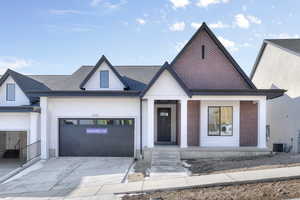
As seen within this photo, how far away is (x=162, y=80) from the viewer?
13.5 m

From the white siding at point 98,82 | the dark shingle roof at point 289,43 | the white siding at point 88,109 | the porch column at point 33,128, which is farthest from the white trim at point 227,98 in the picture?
the porch column at point 33,128

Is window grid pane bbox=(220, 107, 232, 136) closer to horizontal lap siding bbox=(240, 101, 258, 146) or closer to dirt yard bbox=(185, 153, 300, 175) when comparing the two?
horizontal lap siding bbox=(240, 101, 258, 146)

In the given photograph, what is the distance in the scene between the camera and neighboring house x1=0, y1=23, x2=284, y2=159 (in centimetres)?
1359

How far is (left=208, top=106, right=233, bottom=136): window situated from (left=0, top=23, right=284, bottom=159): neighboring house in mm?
58

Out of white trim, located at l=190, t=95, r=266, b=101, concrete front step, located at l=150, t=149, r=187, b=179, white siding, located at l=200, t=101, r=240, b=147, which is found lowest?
concrete front step, located at l=150, t=149, r=187, b=179

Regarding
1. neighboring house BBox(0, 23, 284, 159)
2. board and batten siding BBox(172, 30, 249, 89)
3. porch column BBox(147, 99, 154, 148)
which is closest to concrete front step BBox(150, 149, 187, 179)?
porch column BBox(147, 99, 154, 148)

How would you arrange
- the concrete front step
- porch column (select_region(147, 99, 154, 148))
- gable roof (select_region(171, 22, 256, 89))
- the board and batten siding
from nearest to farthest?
the concrete front step → porch column (select_region(147, 99, 154, 148)) → gable roof (select_region(171, 22, 256, 89)) → the board and batten siding

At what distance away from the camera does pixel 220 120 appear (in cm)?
1470

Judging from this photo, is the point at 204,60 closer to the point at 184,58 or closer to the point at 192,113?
the point at 184,58

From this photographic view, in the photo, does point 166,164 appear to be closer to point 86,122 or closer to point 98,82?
point 86,122

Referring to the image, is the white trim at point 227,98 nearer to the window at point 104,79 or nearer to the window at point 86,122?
the window at point 104,79

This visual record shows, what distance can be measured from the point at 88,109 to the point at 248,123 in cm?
988

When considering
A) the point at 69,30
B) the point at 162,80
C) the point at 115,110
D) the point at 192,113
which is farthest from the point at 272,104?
the point at 69,30

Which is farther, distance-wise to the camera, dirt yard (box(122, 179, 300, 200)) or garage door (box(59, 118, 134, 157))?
garage door (box(59, 118, 134, 157))
